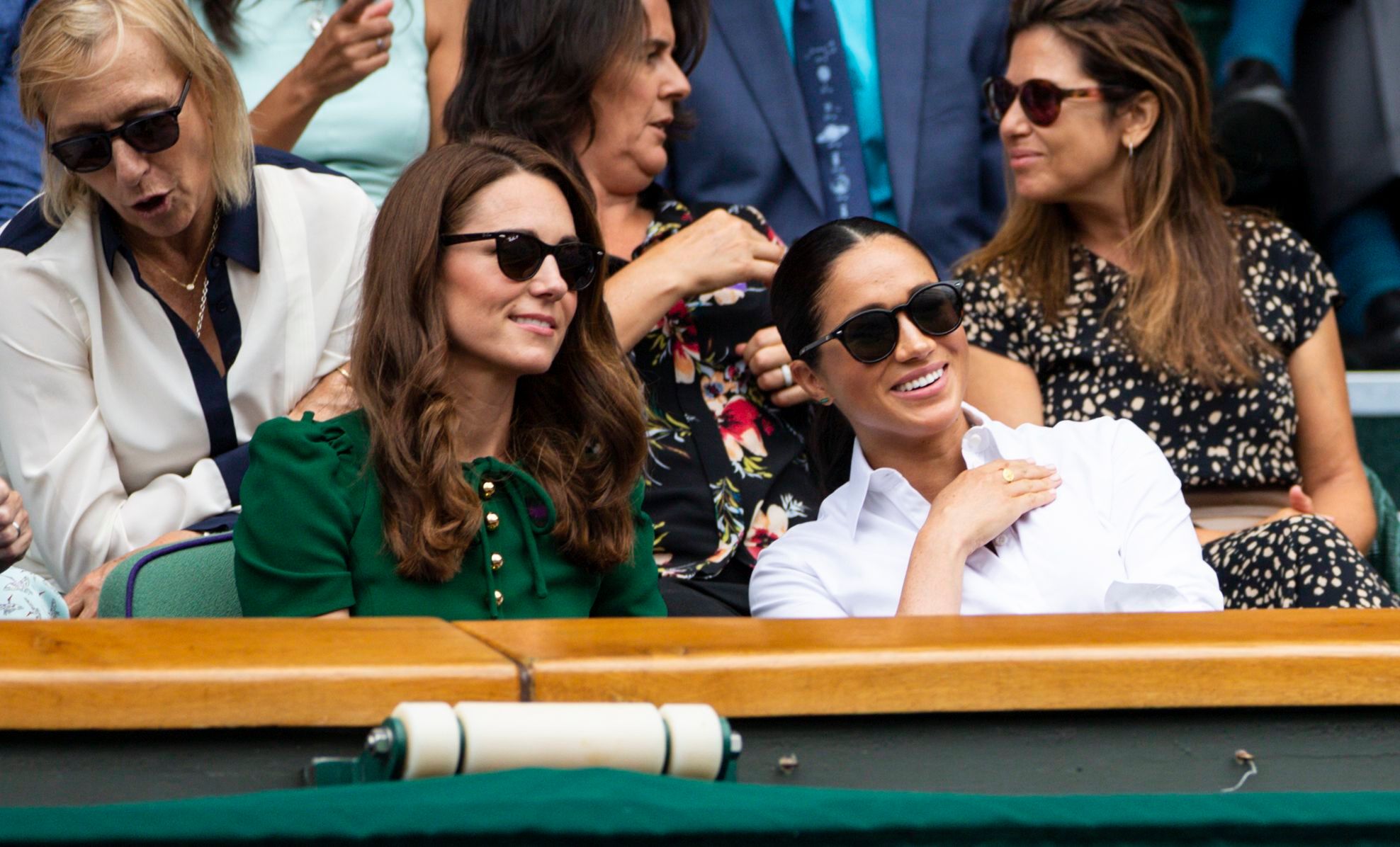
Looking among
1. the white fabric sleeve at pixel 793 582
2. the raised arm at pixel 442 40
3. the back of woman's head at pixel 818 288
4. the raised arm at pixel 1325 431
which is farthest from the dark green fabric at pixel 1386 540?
the raised arm at pixel 442 40

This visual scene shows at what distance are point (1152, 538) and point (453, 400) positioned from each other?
0.91m

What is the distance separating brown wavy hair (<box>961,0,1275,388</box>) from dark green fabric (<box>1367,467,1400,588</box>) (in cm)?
34

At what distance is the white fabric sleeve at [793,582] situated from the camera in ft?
7.02

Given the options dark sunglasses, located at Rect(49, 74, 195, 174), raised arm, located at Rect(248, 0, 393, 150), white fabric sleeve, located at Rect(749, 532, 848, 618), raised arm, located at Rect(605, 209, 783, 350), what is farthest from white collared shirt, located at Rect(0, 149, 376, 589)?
white fabric sleeve, located at Rect(749, 532, 848, 618)

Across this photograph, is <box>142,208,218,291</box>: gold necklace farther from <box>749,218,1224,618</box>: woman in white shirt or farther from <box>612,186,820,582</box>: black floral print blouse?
<box>749,218,1224,618</box>: woman in white shirt

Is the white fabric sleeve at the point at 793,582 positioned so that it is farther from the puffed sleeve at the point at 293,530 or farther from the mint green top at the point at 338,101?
the mint green top at the point at 338,101

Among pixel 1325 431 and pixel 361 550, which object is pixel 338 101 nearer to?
pixel 361 550

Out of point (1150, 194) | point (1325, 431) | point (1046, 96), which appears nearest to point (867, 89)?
point (1046, 96)

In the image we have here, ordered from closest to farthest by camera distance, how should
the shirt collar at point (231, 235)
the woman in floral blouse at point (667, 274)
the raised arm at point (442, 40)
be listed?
1. the shirt collar at point (231, 235)
2. the woman in floral blouse at point (667, 274)
3. the raised arm at point (442, 40)

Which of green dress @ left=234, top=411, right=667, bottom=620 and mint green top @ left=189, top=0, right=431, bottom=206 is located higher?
mint green top @ left=189, top=0, right=431, bottom=206

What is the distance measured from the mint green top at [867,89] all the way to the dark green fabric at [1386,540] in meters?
1.03

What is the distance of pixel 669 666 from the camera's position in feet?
4.08

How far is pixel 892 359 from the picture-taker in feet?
7.18

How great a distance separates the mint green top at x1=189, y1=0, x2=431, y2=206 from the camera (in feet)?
9.81
